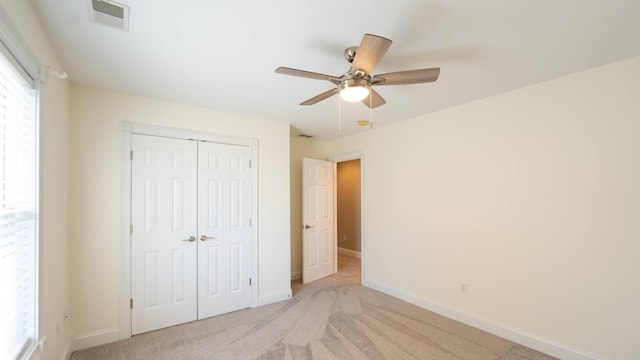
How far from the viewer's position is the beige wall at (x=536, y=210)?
2057mm

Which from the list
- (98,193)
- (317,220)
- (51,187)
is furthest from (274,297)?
(51,187)

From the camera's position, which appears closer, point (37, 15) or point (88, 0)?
point (88, 0)

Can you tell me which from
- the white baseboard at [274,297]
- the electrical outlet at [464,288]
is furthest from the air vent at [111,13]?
the electrical outlet at [464,288]

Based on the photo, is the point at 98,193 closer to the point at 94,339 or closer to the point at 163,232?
the point at 163,232

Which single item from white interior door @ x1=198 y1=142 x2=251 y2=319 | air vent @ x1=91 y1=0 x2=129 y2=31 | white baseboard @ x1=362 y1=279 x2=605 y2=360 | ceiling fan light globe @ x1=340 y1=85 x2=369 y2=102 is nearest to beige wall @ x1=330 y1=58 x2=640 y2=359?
white baseboard @ x1=362 y1=279 x2=605 y2=360

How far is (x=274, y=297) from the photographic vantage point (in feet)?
11.4

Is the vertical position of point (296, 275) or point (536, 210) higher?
point (536, 210)

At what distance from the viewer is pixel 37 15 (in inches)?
59.2

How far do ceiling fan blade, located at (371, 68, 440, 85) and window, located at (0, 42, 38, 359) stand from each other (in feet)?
6.35

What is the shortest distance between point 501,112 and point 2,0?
3.62 metres

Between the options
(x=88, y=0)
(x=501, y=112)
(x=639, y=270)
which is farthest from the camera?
(x=501, y=112)

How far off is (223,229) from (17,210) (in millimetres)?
1877

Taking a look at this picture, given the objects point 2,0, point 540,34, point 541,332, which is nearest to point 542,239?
point 541,332

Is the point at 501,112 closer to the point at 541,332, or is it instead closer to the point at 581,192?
the point at 581,192
